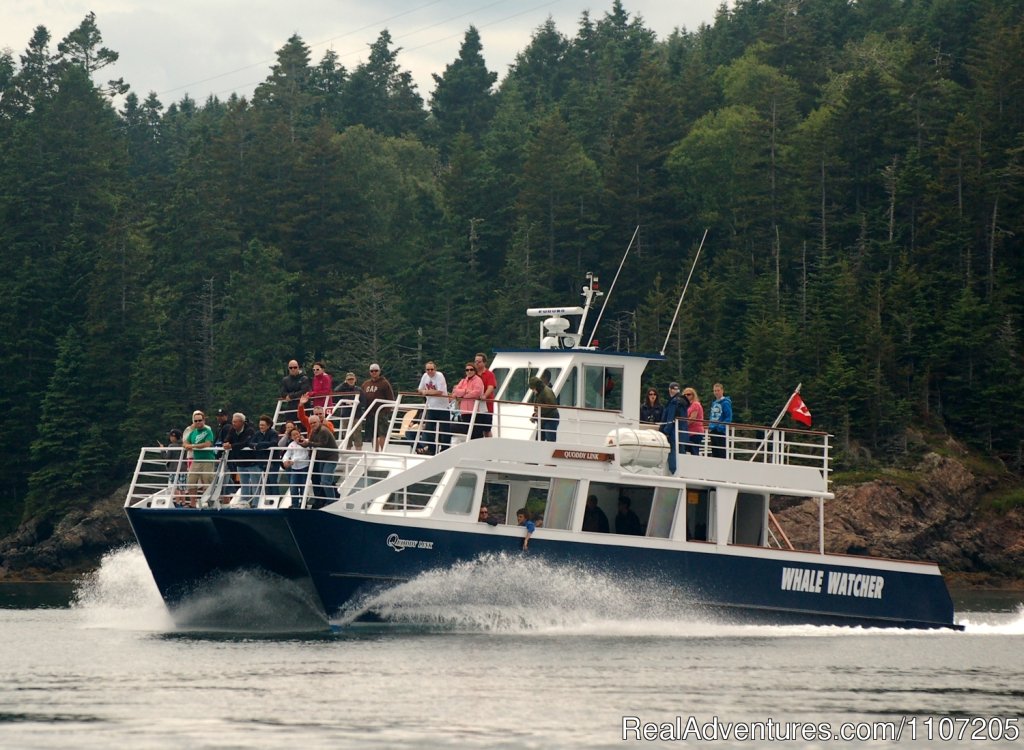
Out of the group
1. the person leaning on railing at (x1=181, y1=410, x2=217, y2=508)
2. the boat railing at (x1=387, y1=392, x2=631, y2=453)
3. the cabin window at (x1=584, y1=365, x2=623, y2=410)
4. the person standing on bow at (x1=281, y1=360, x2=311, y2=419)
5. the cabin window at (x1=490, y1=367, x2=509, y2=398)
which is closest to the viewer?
the person leaning on railing at (x1=181, y1=410, x2=217, y2=508)

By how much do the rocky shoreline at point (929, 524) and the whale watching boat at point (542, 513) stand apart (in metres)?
24.6

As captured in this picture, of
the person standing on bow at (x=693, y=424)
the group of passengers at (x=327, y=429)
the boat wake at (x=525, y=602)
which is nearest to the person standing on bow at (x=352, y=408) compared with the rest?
the group of passengers at (x=327, y=429)

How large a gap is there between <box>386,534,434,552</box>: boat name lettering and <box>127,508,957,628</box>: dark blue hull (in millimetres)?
15

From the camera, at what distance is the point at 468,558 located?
88.4 feet

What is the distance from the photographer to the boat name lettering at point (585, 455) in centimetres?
2809

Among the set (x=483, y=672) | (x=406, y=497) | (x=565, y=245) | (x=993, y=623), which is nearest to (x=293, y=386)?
(x=406, y=497)

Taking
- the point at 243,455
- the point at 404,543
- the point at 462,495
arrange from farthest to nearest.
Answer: the point at 243,455
the point at 462,495
the point at 404,543

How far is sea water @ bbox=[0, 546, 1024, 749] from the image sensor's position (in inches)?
739

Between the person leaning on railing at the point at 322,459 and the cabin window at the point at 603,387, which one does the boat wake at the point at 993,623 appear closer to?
the cabin window at the point at 603,387

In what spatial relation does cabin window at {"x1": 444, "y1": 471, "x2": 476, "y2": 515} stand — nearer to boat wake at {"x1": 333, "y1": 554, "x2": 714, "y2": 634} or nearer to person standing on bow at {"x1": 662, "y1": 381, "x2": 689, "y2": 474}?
boat wake at {"x1": 333, "y1": 554, "x2": 714, "y2": 634}

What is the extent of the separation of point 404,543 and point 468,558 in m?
1.11

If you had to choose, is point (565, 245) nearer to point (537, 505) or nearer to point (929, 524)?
point (929, 524)

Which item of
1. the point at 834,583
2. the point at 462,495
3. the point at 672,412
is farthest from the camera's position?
the point at 834,583


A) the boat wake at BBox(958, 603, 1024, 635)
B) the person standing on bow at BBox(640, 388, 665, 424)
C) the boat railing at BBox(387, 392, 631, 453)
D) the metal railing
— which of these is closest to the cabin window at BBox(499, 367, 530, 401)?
the boat railing at BBox(387, 392, 631, 453)
